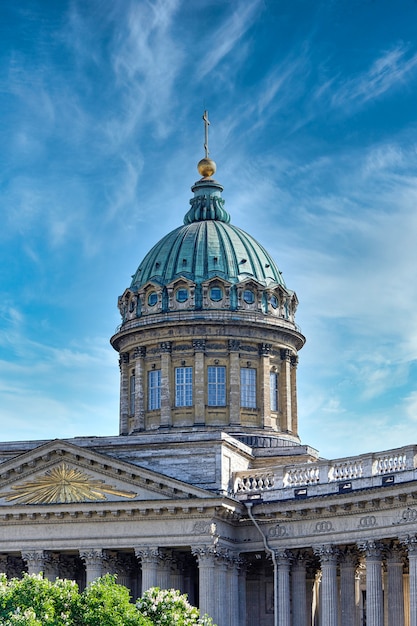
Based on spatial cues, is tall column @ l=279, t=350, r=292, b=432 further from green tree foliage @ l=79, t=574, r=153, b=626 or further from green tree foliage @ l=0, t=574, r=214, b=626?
green tree foliage @ l=79, t=574, r=153, b=626

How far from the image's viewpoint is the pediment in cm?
5959

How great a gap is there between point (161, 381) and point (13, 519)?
53.6ft

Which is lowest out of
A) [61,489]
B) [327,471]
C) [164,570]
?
[164,570]

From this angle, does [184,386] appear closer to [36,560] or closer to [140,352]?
[140,352]

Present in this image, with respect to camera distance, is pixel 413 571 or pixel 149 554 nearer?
pixel 413 571

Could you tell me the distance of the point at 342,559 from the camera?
57969 millimetres

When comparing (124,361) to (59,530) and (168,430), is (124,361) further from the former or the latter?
(59,530)

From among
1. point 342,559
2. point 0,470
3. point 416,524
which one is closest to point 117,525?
Answer: point 0,470

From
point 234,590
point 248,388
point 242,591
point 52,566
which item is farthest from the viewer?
point 248,388

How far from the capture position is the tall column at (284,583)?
58.4 metres

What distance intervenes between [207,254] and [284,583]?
84.4 feet

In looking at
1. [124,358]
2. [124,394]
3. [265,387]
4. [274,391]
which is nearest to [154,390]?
[124,394]

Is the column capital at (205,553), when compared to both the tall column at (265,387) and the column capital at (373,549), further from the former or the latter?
the tall column at (265,387)

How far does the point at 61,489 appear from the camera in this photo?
61.5 meters
